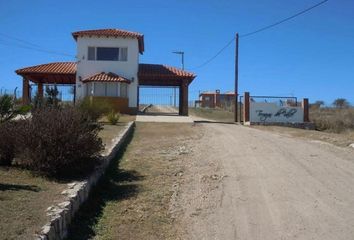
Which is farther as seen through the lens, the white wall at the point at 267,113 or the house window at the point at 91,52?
the house window at the point at 91,52

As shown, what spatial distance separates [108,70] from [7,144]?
2935cm

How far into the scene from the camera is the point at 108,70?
40.7 meters

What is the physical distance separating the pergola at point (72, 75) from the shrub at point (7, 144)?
29480 millimetres

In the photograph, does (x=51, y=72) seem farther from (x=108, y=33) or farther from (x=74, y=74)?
(x=108, y=33)

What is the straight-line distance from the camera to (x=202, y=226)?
29.3ft

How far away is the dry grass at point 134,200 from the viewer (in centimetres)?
866

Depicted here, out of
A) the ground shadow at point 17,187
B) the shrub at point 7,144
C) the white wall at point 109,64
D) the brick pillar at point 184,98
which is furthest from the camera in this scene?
the brick pillar at point 184,98

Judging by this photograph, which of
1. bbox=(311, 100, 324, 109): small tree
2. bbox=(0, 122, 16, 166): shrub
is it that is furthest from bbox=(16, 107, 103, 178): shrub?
bbox=(311, 100, 324, 109): small tree

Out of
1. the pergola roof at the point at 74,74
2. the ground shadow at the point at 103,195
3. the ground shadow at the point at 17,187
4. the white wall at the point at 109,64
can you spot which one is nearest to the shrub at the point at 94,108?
the ground shadow at the point at 103,195

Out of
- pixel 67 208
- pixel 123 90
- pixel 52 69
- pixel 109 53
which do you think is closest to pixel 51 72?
pixel 52 69

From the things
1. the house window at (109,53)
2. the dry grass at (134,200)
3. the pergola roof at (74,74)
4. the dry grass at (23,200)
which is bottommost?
the dry grass at (134,200)

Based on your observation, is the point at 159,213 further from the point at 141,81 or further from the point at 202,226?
the point at 141,81

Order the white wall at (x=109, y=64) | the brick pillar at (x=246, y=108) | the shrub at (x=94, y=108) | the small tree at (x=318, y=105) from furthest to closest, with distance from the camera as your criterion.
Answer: the small tree at (x=318, y=105)
the white wall at (x=109, y=64)
the brick pillar at (x=246, y=108)
the shrub at (x=94, y=108)

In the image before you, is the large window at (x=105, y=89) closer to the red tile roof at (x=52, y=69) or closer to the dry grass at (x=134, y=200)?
the red tile roof at (x=52, y=69)
